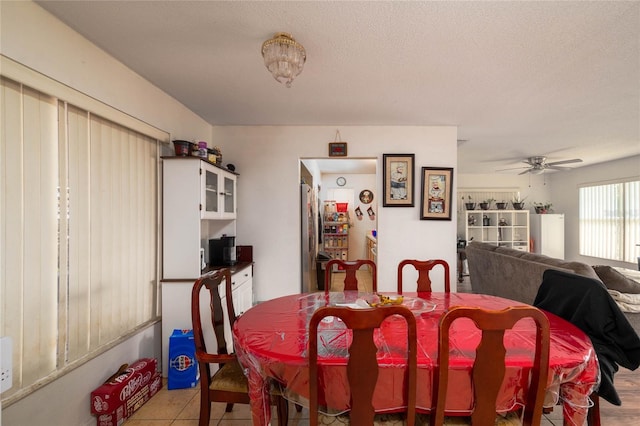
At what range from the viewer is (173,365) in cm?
228

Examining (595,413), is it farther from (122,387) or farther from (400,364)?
(122,387)

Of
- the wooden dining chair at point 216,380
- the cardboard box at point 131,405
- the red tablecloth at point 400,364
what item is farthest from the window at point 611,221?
the cardboard box at point 131,405

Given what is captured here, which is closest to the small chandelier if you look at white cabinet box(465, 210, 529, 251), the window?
white cabinet box(465, 210, 529, 251)

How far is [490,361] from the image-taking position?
1.10 m

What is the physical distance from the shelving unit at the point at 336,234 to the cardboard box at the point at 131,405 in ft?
16.3

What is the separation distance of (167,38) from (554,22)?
2.24 meters

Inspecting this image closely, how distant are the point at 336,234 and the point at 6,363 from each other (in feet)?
19.6

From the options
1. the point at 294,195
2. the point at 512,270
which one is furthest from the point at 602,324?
the point at 294,195

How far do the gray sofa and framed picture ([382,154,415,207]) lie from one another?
53.3 inches

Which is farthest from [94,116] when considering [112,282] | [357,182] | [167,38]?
[357,182]

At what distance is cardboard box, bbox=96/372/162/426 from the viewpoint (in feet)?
6.00

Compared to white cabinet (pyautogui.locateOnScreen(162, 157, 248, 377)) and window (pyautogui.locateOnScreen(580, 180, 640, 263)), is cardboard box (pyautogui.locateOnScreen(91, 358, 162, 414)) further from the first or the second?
window (pyautogui.locateOnScreen(580, 180, 640, 263))

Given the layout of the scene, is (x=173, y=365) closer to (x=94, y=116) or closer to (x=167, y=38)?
(x=94, y=116)

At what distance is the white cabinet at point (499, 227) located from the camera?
6.76m
